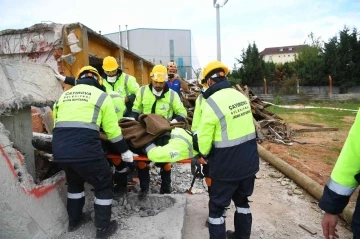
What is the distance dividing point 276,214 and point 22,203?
3185 mm

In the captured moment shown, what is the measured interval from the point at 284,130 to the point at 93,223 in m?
7.61

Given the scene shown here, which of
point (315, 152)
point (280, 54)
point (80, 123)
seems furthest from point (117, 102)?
point (280, 54)

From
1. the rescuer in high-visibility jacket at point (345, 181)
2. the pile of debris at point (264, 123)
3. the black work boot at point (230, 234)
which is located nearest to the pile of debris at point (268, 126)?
the pile of debris at point (264, 123)

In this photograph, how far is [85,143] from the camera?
283 cm

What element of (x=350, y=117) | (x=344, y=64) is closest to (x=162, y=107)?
(x=350, y=117)

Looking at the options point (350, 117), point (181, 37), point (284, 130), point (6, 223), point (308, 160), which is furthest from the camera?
point (181, 37)

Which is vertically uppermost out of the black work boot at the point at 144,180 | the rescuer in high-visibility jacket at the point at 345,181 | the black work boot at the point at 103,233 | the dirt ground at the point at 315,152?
the rescuer in high-visibility jacket at the point at 345,181

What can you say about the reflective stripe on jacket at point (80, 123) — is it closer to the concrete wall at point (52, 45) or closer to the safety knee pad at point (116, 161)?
the safety knee pad at point (116, 161)

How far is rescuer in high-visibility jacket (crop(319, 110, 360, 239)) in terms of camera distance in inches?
60.6

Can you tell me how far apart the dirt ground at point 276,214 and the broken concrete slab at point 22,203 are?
152cm

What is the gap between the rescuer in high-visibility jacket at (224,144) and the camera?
109 inches

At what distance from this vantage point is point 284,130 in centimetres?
945

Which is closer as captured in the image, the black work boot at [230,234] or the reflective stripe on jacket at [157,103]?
the black work boot at [230,234]

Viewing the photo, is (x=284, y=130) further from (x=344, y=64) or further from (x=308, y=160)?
(x=344, y=64)
